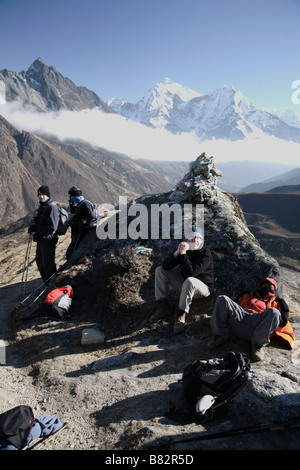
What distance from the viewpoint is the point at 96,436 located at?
479cm

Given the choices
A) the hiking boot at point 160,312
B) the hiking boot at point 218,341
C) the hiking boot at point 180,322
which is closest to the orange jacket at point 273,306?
the hiking boot at point 218,341

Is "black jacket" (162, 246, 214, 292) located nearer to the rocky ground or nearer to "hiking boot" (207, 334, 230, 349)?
the rocky ground

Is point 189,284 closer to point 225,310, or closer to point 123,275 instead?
point 225,310

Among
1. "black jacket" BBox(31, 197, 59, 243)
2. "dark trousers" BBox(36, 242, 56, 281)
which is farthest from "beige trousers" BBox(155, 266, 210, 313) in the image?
"dark trousers" BBox(36, 242, 56, 281)

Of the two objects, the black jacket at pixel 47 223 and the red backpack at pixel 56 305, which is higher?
the black jacket at pixel 47 223

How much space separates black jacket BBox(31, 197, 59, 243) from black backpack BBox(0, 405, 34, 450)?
20.2 ft

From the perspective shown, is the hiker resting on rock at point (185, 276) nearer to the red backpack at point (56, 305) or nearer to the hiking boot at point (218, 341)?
the hiking boot at point (218, 341)

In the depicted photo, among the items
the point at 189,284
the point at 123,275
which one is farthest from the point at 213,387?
the point at 123,275

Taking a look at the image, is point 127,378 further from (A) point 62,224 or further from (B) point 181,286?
(A) point 62,224

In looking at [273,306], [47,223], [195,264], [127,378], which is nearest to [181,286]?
[195,264]

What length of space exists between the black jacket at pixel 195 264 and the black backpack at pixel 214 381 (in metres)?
2.46

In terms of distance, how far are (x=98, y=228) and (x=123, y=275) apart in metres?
3.28

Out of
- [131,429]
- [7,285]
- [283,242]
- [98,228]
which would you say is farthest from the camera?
[283,242]

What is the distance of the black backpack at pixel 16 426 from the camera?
4375 millimetres
